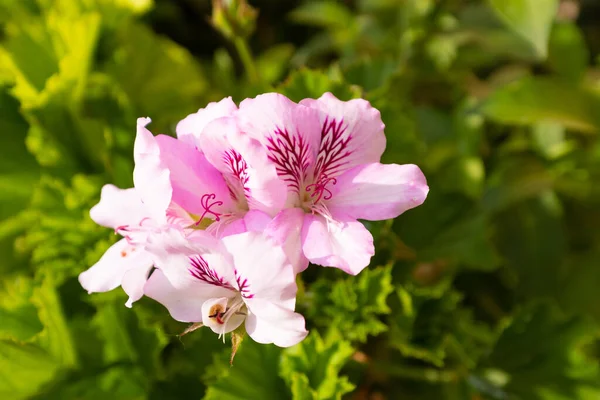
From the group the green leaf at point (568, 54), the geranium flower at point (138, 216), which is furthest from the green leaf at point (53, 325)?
the green leaf at point (568, 54)

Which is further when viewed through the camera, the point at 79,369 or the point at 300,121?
the point at 79,369

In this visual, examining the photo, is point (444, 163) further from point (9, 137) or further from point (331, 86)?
point (9, 137)

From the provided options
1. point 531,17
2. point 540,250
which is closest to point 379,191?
point 531,17

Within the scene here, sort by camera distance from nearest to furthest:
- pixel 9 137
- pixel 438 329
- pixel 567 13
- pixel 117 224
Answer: pixel 117 224, pixel 438 329, pixel 9 137, pixel 567 13

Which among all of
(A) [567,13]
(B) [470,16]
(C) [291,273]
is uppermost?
(C) [291,273]

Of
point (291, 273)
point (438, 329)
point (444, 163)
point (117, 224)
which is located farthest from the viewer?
point (444, 163)

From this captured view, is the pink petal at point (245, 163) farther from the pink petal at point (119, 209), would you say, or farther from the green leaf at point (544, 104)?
the green leaf at point (544, 104)

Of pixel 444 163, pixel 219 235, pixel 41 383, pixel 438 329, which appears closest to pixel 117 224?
pixel 219 235
